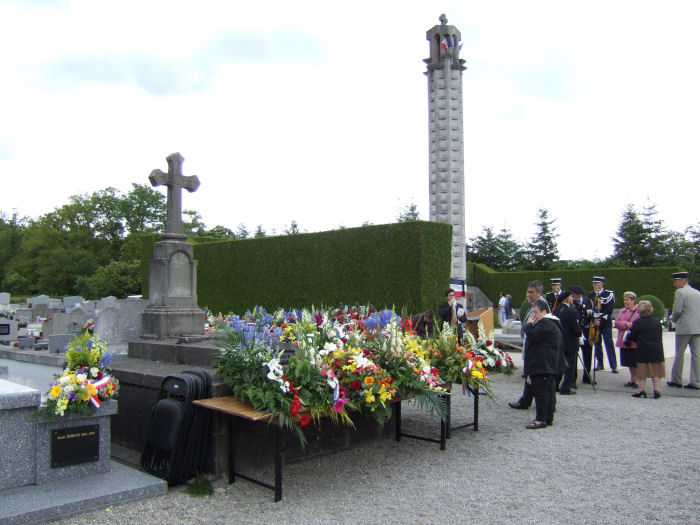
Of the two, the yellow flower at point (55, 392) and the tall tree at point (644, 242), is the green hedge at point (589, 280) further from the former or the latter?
the yellow flower at point (55, 392)

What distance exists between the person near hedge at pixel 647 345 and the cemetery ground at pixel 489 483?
1.25m

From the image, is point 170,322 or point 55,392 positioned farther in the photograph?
point 170,322

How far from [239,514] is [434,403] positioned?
200 cm

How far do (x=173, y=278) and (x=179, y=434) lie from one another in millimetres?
3974

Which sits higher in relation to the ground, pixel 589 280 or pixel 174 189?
pixel 174 189

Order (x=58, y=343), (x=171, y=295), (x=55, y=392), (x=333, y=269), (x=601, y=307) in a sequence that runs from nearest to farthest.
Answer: (x=55, y=392)
(x=171, y=295)
(x=601, y=307)
(x=58, y=343)
(x=333, y=269)

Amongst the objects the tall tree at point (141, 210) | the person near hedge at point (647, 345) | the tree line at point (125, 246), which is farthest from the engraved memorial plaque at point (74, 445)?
the tall tree at point (141, 210)

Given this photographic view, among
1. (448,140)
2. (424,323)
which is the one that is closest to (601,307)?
(424,323)

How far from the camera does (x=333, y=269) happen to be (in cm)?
1421

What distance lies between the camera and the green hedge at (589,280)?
26.0 meters

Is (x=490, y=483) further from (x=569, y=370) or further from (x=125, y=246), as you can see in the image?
(x=125, y=246)

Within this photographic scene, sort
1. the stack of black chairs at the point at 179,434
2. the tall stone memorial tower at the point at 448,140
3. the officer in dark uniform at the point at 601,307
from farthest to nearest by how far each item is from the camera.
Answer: the tall stone memorial tower at the point at 448,140
the officer in dark uniform at the point at 601,307
the stack of black chairs at the point at 179,434

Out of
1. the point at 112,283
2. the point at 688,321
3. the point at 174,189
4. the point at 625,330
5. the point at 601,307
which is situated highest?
the point at 174,189

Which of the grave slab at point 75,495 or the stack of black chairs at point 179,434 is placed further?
the stack of black chairs at point 179,434
